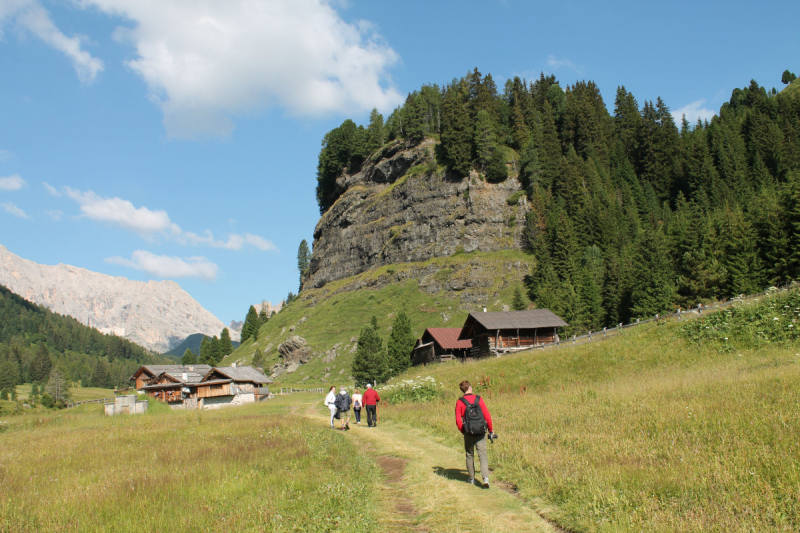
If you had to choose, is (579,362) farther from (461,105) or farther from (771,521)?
(461,105)

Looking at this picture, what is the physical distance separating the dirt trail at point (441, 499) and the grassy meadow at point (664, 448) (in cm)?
52

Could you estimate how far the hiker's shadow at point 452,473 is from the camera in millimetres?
10617

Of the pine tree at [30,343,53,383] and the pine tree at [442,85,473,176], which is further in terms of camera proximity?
the pine tree at [30,343,53,383]

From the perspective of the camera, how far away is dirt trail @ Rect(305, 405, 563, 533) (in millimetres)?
7469

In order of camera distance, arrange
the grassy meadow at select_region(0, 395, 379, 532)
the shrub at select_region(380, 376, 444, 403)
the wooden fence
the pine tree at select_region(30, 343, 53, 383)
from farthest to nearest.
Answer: the pine tree at select_region(30, 343, 53, 383)
the wooden fence
the shrub at select_region(380, 376, 444, 403)
the grassy meadow at select_region(0, 395, 379, 532)

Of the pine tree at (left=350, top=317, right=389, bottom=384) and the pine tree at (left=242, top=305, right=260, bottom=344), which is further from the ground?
the pine tree at (left=242, top=305, right=260, bottom=344)

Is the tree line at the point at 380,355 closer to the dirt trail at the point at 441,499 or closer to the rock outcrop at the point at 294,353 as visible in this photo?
the rock outcrop at the point at 294,353

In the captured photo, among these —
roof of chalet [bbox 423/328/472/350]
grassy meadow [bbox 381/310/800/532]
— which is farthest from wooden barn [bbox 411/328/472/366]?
grassy meadow [bbox 381/310/800/532]

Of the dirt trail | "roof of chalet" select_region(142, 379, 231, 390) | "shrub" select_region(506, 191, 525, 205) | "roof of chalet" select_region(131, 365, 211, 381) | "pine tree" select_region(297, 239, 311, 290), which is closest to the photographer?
the dirt trail

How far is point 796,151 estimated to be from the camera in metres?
80.2

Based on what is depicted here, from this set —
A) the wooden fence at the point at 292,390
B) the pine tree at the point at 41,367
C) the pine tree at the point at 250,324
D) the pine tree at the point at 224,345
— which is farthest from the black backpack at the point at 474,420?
the pine tree at the point at 41,367

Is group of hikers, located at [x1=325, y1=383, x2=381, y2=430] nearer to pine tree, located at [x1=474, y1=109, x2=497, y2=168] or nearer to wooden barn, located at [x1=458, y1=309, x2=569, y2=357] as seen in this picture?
wooden barn, located at [x1=458, y1=309, x2=569, y2=357]

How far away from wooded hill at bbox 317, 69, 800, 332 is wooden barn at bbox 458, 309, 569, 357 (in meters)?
10.8

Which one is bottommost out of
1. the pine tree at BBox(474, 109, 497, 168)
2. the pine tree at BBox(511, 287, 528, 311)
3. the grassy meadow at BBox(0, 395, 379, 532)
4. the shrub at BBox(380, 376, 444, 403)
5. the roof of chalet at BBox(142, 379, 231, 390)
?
the roof of chalet at BBox(142, 379, 231, 390)
